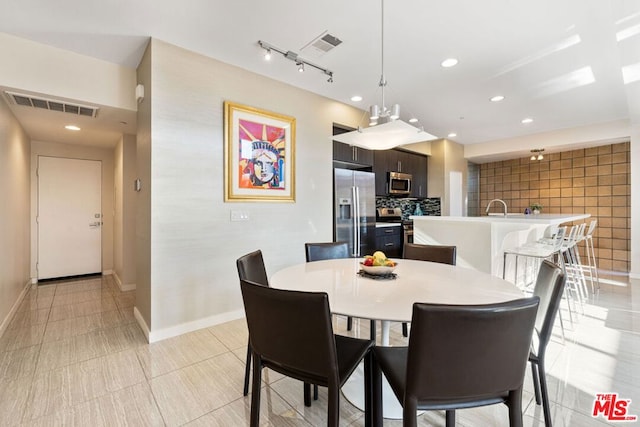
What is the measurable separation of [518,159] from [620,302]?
396 cm

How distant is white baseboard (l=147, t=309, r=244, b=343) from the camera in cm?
260

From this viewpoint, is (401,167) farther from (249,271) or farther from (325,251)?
(249,271)

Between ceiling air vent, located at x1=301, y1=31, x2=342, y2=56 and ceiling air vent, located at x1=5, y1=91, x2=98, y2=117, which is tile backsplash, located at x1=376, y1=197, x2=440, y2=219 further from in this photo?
ceiling air vent, located at x1=5, y1=91, x2=98, y2=117

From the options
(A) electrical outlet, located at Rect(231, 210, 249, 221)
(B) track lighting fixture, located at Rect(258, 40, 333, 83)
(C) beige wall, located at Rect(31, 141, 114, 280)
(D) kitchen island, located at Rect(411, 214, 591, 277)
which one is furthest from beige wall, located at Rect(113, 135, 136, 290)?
(D) kitchen island, located at Rect(411, 214, 591, 277)

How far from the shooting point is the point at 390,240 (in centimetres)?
515

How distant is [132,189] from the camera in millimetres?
4180

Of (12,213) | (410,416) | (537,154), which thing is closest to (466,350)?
(410,416)

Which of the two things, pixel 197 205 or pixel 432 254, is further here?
pixel 197 205

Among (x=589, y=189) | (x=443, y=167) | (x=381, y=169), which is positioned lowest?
(x=589, y=189)

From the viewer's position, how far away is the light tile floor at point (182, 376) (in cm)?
166

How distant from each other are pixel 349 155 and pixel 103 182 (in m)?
4.19

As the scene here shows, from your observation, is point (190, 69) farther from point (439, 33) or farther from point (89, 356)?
point (89, 356)

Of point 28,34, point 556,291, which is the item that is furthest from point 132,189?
point 556,291

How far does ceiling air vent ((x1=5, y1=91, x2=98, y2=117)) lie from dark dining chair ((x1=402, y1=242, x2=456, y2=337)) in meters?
3.38
